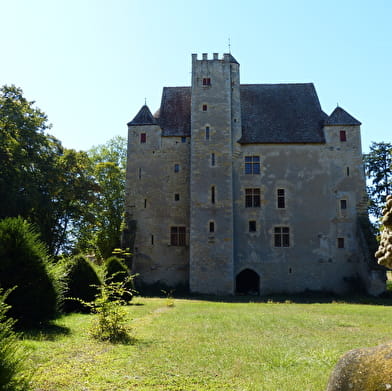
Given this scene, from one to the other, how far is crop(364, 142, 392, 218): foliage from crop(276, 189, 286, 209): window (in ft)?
37.5

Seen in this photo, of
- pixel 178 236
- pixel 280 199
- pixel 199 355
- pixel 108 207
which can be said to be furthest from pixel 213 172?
pixel 199 355

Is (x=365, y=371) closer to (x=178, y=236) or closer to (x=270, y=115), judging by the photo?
(x=178, y=236)

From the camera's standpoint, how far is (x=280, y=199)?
2727cm

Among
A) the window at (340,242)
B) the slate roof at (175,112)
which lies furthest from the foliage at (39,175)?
the window at (340,242)

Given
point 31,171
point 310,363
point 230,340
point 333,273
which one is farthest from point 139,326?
point 333,273

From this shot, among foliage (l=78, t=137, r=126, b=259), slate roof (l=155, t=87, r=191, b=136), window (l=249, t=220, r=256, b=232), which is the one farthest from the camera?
foliage (l=78, t=137, r=126, b=259)

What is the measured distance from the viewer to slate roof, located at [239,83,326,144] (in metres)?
28.0

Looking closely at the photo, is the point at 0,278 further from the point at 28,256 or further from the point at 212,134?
the point at 212,134

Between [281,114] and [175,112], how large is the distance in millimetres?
7901

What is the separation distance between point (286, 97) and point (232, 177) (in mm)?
8612

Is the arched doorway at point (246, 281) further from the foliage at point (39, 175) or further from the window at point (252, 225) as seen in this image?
the foliage at point (39, 175)

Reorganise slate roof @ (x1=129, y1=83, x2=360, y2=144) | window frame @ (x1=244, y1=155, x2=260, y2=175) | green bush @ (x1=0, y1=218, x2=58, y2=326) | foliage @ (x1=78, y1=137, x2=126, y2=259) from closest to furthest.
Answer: green bush @ (x1=0, y1=218, x2=58, y2=326) → window frame @ (x1=244, y1=155, x2=260, y2=175) → slate roof @ (x1=129, y1=83, x2=360, y2=144) → foliage @ (x1=78, y1=137, x2=126, y2=259)

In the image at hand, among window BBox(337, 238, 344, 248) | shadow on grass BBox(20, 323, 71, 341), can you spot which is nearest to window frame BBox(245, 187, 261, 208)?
window BBox(337, 238, 344, 248)

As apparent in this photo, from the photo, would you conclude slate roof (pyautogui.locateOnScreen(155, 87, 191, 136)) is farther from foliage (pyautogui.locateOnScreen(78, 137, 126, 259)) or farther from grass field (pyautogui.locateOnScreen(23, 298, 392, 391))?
grass field (pyautogui.locateOnScreen(23, 298, 392, 391))
